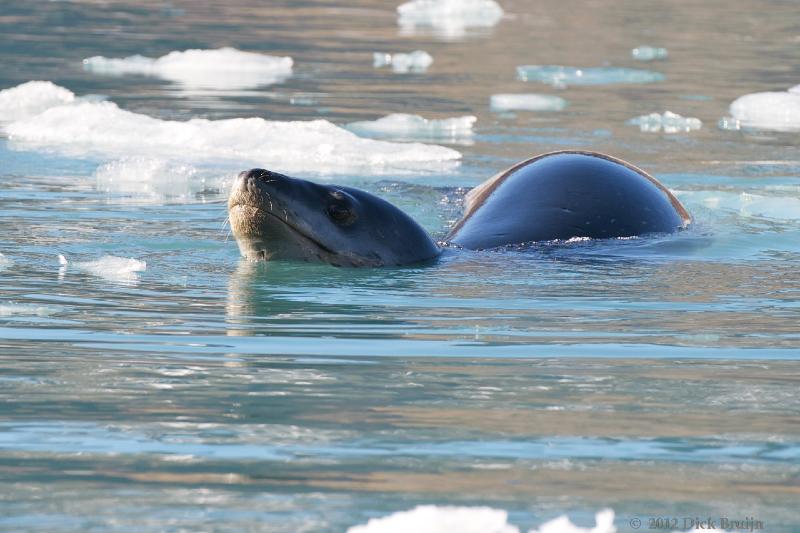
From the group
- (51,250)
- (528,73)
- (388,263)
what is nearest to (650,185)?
(388,263)

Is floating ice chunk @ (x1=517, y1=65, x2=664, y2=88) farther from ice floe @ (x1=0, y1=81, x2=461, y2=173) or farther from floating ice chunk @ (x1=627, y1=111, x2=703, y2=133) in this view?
ice floe @ (x1=0, y1=81, x2=461, y2=173)

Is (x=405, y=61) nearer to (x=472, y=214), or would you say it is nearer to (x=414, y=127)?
(x=414, y=127)

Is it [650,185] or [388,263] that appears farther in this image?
[650,185]

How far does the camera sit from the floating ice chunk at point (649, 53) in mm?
17938

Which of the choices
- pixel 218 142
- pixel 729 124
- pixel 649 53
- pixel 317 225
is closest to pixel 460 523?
pixel 317 225

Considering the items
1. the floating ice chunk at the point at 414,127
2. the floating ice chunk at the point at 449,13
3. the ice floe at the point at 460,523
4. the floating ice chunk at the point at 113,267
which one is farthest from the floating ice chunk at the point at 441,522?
the floating ice chunk at the point at 449,13

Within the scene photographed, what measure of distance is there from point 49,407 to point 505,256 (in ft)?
9.99

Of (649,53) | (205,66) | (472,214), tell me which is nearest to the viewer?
(472,214)

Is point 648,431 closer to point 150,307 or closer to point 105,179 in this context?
point 150,307

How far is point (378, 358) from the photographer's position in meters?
4.15

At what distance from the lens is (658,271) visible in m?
5.99

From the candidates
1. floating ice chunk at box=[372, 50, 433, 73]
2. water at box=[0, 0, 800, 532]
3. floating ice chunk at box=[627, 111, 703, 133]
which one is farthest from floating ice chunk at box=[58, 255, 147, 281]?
floating ice chunk at box=[372, 50, 433, 73]

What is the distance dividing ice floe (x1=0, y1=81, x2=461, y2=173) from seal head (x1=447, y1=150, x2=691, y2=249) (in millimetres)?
2215

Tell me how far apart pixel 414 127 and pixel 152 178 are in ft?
10.8
